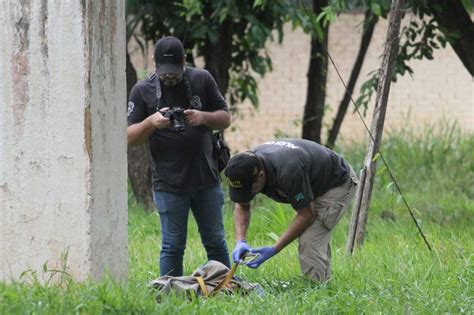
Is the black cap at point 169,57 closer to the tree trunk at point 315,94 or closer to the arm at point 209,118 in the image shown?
the arm at point 209,118

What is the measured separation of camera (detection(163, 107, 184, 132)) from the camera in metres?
7.27

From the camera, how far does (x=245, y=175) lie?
6891 mm

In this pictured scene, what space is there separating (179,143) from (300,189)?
0.97 m

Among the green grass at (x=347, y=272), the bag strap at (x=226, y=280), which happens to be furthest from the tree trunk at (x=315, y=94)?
the bag strap at (x=226, y=280)

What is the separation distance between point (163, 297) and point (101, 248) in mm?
469

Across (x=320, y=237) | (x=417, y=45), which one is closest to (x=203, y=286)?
(x=320, y=237)

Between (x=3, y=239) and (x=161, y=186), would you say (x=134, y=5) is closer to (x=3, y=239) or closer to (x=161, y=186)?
(x=161, y=186)

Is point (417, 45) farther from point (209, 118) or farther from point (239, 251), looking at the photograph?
point (239, 251)

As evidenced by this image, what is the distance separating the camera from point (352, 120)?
768 inches

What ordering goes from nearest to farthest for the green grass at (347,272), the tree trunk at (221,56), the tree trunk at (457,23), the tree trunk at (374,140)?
the green grass at (347,272)
the tree trunk at (374,140)
the tree trunk at (457,23)
the tree trunk at (221,56)

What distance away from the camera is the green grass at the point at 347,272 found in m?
5.98

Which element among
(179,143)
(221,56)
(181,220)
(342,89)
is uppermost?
(221,56)

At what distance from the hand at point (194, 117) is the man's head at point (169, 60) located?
10.0 inches

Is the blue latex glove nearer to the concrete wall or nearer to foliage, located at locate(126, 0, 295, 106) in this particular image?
foliage, located at locate(126, 0, 295, 106)
